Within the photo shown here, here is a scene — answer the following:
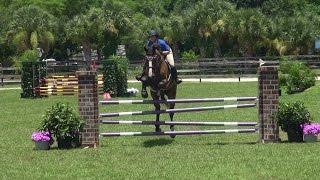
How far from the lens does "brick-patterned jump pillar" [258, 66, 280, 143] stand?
1221 centimetres

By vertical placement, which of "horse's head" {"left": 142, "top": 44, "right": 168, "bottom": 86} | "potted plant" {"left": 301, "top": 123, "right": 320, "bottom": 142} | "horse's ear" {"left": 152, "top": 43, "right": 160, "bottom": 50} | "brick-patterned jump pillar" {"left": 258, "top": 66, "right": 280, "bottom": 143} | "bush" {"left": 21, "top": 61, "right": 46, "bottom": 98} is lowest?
"bush" {"left": 21, "top": 61, "right": 46, "bottom": 98}

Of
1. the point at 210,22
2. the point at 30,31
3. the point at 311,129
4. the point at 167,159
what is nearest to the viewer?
the point at 167,159

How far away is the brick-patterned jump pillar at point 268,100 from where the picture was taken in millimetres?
12211

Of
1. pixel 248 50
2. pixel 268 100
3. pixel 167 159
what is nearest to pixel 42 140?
pixel 167 159

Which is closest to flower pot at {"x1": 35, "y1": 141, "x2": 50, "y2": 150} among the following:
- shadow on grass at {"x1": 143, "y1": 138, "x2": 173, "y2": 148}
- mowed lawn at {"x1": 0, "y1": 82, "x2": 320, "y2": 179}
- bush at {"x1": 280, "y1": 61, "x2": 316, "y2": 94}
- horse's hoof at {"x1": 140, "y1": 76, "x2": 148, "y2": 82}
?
mowed lawn at {"x1": 0, "y1": 82, "x2": 320, "y2": 179}

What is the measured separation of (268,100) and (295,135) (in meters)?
0.84

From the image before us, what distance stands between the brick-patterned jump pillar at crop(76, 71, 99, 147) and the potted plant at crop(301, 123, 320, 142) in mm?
3885

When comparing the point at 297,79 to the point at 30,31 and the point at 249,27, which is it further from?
the point at 30,31

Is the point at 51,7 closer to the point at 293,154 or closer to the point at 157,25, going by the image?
the point at 157,25

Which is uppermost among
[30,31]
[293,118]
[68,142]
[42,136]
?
[30,31]

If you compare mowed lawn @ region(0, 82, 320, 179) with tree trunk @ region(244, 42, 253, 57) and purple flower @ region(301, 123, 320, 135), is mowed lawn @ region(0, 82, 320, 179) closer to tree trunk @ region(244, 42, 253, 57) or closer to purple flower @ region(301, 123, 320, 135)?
purple flower @ region(301, 123, 320, 135)

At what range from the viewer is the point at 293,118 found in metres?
12.1

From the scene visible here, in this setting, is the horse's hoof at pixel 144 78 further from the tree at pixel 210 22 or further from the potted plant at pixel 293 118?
the tree at pixel 210 22

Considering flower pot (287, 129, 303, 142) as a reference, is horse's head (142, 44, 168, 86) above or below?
above
